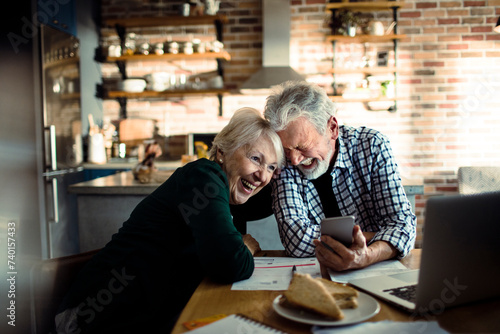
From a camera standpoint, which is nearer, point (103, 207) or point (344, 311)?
point (344, 311)

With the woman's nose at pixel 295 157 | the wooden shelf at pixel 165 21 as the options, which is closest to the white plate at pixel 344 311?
the woman's nose at pixel 295 157

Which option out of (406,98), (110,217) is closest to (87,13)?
(110,217)

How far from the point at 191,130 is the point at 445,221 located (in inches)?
152

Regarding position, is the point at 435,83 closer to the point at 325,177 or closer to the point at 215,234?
the point at 325,177

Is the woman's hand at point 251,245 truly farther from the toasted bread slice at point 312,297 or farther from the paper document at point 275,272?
the toasted bread slice at point 312,297

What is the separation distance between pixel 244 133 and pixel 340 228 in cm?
46

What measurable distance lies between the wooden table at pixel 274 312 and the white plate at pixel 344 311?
19 mm

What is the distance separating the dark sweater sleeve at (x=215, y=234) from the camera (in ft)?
3.71

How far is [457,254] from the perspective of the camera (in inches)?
35.1

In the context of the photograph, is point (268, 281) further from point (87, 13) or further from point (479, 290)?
point (87, 13)

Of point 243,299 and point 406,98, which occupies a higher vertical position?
point 406,98

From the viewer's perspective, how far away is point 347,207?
175 cm

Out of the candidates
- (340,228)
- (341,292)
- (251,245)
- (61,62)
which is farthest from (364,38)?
(341,292)

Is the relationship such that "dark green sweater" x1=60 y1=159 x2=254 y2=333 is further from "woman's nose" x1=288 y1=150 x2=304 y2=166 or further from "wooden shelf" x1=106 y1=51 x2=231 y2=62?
"wooden shelf" x1=106 y1=51 x2=231 y2=62
